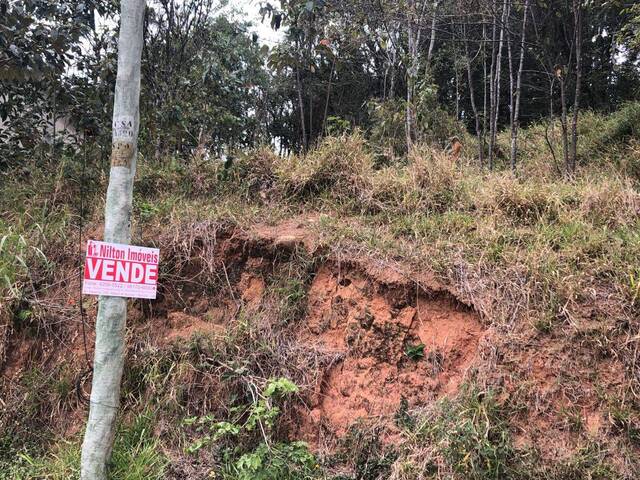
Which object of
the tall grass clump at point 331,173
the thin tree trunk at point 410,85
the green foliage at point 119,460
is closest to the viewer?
the green foliage at point 119,460

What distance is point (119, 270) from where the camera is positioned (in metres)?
3.00

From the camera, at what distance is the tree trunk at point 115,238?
2980 mm

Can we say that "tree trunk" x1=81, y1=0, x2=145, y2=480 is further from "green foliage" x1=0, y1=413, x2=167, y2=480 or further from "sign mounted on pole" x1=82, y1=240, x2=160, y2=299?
"green foliage" x1=0, y1=413, x2=167, y2=480

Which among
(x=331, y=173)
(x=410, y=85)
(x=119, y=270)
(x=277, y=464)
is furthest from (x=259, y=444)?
(x=410, y=85)

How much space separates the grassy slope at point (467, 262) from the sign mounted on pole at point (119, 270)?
3.18 feet

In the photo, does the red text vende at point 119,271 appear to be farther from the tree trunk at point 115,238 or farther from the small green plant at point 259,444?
the small green plant at point 259,444

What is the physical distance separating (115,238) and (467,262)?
8.79ft

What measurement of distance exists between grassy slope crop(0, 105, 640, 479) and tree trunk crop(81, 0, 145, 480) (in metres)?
0.33

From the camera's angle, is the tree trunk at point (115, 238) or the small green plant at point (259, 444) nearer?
the tree trunk at point (115, 238)

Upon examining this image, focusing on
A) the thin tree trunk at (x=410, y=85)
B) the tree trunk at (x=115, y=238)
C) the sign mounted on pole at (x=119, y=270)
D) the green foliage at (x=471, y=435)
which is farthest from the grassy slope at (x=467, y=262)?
the thin tree trunk at (x=410, y=85)

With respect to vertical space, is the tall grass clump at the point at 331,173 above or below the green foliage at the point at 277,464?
above

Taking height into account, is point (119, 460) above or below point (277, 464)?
below

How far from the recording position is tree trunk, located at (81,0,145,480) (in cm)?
298

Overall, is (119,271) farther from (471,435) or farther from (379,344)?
(471,435)
